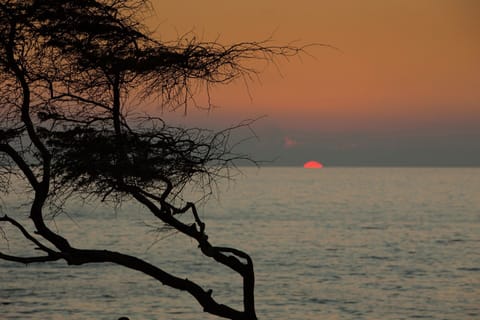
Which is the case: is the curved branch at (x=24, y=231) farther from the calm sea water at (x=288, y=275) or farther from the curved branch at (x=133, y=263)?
the calm sea water at (x=288, y=275)

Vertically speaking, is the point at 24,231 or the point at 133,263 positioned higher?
the point at 24,231

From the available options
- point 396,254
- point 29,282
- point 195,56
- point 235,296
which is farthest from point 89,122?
point 396,254

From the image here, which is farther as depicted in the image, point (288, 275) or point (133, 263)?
point (288, 275)

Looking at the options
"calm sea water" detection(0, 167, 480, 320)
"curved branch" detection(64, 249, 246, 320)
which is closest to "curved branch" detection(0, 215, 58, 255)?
"curved branch" detection(64, 249, 246, 320)

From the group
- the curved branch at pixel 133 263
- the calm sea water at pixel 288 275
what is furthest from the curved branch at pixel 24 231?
the calm sea water at pixel 288 275

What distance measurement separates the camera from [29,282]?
37500mm

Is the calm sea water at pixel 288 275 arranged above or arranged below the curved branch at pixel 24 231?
below

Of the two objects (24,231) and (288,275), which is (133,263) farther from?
(288,275)

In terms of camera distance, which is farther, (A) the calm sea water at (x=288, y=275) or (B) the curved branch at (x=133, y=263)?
(A) the calm sea water at (x=288, y=275)

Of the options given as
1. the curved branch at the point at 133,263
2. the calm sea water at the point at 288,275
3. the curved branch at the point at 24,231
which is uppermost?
the curved branch at the point at 24,231

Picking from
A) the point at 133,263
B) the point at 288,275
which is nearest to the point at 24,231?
the point at 133,263

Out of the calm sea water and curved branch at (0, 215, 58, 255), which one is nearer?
curved branch at (0, 215, 58, 255)

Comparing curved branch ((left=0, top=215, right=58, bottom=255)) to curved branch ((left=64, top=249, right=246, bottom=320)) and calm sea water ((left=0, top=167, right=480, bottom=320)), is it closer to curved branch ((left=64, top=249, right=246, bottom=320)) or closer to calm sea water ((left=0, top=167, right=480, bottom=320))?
curved branch ((left=64, top=249, right=246, bottom=320))

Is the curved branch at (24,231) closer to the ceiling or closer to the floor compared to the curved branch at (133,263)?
closer to the ceiling
